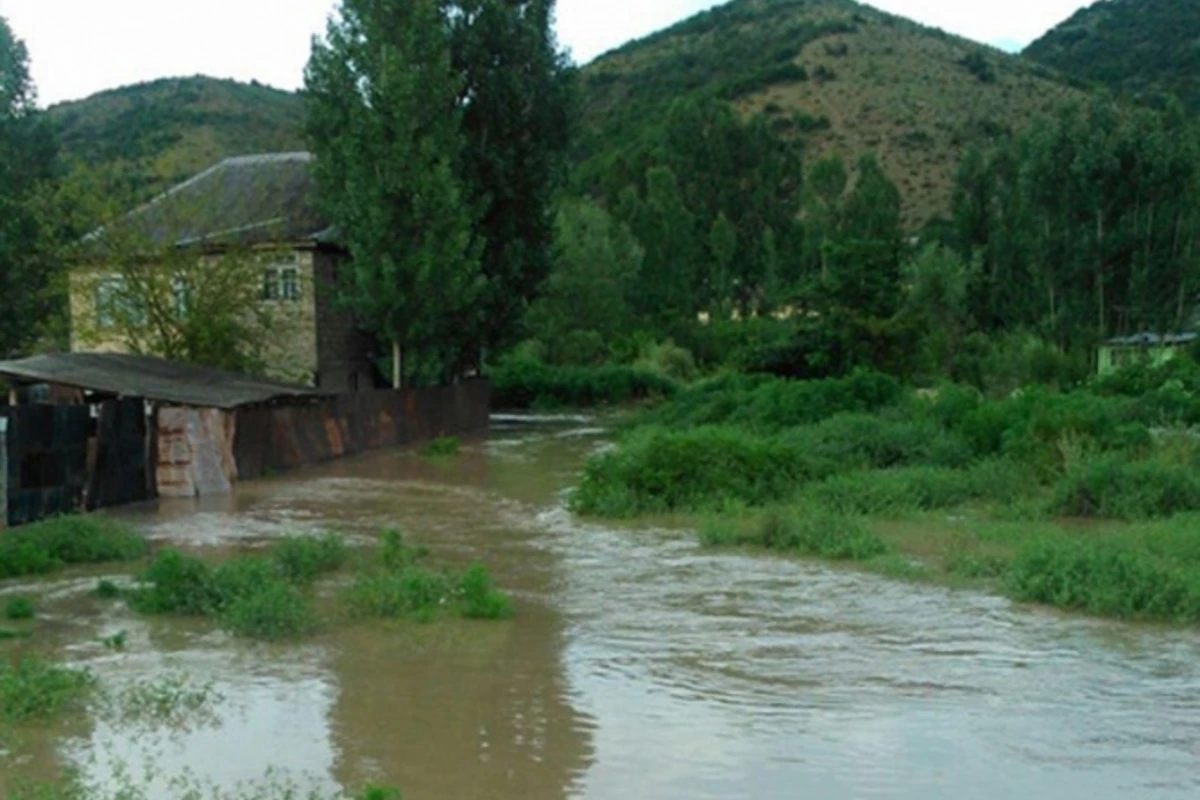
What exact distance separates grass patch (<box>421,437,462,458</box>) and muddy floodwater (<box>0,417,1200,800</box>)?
13793 millimetres

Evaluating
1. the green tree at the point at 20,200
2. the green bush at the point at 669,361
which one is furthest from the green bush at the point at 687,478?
the green bush at the point at 669,361

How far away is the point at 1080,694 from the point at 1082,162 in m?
30.0

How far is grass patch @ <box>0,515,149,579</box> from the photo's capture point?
1461 centimetres

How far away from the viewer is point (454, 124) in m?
32.2

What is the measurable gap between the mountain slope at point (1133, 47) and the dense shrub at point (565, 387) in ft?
110

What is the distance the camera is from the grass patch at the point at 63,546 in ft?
47.9

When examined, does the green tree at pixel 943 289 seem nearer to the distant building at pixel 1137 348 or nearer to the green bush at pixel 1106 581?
the distant building at pixel 1137 348

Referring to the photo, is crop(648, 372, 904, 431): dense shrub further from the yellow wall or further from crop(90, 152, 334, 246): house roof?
crop(90, 152, 334, 246): house roof

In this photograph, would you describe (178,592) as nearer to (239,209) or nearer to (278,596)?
(278,596)

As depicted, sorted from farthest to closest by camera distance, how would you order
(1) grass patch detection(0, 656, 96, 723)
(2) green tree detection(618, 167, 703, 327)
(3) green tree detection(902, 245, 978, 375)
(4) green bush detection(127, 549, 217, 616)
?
1. (2) green tree detection(618, 167, 703, 327)
2. (3) green tree detection(902, 245, 978, 375)
3. (4) green bush detection(127, 549, 217, 616)
4. (1) grass patch detection(0, 656, 96, 723)

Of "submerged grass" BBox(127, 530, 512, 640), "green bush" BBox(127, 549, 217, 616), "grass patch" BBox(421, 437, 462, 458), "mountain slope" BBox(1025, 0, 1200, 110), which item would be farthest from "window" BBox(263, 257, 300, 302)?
"mountain slope" BBox(1025, 0, 1200, 110)

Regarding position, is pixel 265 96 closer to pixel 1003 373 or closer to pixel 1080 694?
pixel 1003 373

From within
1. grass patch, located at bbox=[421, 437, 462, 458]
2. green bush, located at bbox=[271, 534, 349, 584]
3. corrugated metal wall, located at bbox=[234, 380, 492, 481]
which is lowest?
green bush, located at bbox=[271, 534, 349, 584]

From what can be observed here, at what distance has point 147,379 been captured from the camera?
891 inches
